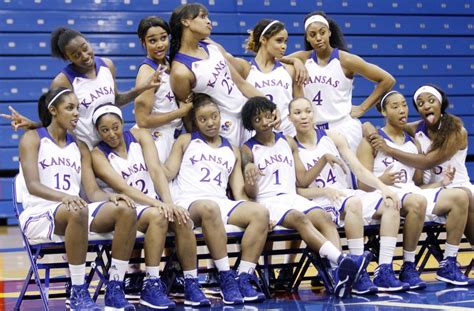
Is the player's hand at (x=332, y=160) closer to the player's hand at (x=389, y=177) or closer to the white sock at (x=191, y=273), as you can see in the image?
the player's hand at (x=389, y=177)

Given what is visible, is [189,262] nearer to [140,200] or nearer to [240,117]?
[140,200]

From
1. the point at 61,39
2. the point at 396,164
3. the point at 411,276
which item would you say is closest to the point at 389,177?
the point at 396,164

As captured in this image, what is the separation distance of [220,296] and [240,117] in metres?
1.19

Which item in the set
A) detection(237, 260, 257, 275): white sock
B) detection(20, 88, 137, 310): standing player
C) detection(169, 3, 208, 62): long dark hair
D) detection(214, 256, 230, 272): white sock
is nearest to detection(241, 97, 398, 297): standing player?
detection(237, 260, 257, 275): white sock

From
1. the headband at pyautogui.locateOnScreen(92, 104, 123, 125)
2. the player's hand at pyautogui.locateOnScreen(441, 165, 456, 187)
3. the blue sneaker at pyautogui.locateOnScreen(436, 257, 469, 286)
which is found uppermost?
the headband at pyautogui.locateOnScreen(92, 104, 123, 125)

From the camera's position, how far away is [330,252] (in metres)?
5.13

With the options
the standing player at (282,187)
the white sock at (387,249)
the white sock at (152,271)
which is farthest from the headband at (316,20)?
the white sock at (152,271)

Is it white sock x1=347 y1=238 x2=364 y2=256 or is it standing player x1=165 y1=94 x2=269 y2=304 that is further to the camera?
white sock x1=347 y1=238 x2=364 y2=256

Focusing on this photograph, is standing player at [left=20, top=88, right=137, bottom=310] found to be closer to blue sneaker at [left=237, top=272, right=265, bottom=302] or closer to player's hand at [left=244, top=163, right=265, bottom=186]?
blue sneaker at [left=237, top=272, right=265, bottom=302]

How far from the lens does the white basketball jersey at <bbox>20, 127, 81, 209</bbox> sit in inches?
193

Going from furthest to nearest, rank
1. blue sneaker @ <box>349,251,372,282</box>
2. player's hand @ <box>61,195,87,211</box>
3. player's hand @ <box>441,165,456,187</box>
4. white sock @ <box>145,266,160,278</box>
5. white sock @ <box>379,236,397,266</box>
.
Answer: player's hand @ <box>441,165,456,187</box> → white sock @ <box>379,236,397,266</box> → blue sneaker @ <box>349,251,372,282</box> → white sock @ <box>145,266,160,278</box> → player's hand @ <box>61,195,87,211</box>

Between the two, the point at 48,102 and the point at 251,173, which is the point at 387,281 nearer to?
the point at 251,173

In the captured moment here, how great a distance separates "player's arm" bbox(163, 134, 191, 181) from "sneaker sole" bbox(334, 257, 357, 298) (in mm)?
1192

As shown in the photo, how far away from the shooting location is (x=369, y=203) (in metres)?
5.53
